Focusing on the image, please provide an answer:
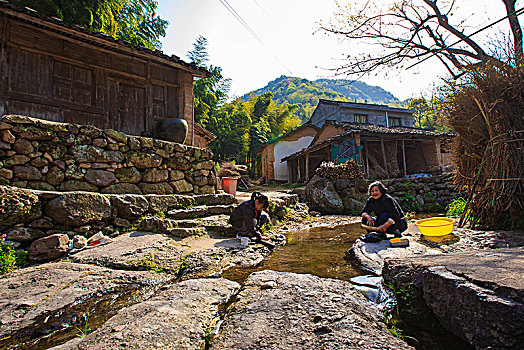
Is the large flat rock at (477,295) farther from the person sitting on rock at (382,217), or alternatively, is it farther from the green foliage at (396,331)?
the person sitting on rock at (382,217)

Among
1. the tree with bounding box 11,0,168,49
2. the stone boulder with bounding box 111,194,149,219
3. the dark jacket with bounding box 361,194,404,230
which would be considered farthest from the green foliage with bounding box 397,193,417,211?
the tree with bounding box 11,0,168,49

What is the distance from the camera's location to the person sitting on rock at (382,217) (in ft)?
14.9

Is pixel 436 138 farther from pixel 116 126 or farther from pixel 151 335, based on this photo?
pixel 151 335

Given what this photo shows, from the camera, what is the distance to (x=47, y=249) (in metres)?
3.70

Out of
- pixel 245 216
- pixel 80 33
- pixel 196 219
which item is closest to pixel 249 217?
pixel 245 216

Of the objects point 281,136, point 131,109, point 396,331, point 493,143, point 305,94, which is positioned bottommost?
point 396,331

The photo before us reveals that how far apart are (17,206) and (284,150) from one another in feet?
Result: 64.7

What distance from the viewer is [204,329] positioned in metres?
1.95

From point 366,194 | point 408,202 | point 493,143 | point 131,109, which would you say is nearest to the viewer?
point 493,143

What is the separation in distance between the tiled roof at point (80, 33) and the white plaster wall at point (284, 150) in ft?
48.2

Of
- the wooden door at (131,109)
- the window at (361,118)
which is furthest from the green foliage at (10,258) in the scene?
the window at (361,118)

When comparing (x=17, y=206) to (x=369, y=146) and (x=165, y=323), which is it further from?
(x=369, y=146)

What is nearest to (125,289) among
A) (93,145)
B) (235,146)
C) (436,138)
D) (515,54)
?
(93,145)

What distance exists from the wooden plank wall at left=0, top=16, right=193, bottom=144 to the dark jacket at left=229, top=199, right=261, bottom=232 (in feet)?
12.9
